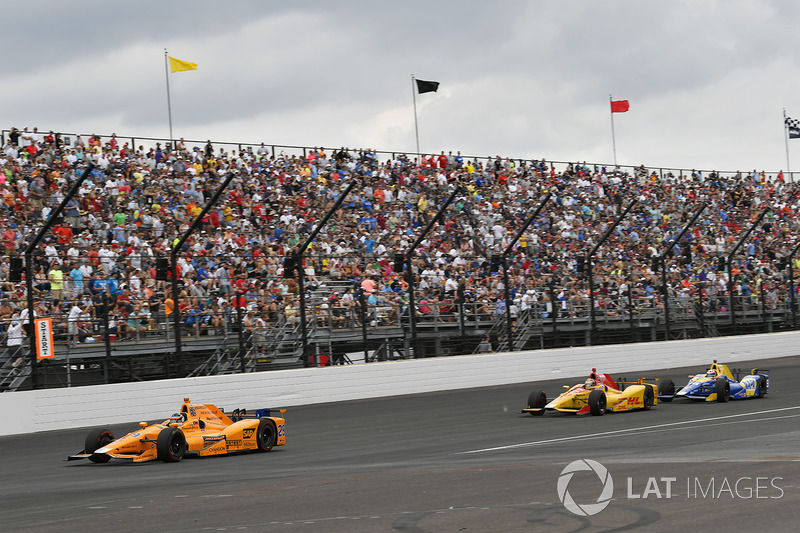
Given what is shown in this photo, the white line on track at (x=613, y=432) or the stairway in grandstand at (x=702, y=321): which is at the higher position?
the stairway in grandstand at (x=702, y=321)

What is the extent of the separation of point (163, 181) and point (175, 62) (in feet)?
25.7

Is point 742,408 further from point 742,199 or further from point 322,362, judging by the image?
point 742,199

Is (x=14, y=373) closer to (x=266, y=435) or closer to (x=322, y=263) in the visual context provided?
(x=266, y=435)

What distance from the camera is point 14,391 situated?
18703mm

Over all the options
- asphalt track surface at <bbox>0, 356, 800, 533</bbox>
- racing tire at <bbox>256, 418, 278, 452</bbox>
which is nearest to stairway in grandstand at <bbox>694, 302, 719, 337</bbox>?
asphalt track surface at <bbox>0, 356, 800, 533</bbox>

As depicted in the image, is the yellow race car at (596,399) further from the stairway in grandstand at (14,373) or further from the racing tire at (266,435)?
the stairway in grandstand at (14,373)

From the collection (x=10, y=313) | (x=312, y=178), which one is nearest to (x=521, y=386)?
(x=312, y=178)

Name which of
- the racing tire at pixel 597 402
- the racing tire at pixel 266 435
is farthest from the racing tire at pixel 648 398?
the racing tire at pixel 266 435

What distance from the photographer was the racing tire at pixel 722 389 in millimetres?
18516

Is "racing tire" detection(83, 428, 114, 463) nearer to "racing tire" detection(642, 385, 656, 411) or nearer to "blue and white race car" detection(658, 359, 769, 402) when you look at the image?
"racing tire" detection(642, 385, 656, 411)
